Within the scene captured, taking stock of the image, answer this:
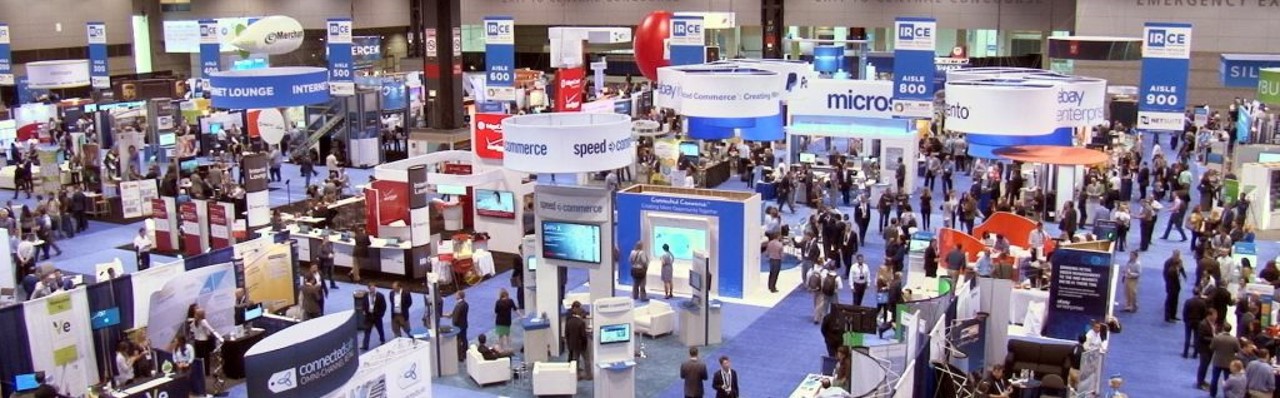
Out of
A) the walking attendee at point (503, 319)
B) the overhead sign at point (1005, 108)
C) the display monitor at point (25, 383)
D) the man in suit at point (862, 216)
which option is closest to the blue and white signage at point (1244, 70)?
the man in suit at point (862, 216)

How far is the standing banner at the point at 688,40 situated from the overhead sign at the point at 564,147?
40.4 feet

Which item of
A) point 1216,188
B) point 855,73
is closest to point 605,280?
point 1216,188

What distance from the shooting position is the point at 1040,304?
15789mm

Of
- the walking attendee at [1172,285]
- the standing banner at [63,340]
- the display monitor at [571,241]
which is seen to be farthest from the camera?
the walking attendee at [1172,285]

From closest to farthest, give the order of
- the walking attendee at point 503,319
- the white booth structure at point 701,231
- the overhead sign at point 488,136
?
the walking attendee at point 503,319 → the white booth structure at point 701,231 → the overhead sign at point 488,136

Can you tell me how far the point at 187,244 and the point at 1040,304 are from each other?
14.6 meters

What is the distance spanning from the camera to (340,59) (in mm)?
29609

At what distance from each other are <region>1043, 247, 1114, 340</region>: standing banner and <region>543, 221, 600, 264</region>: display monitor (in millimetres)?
5962

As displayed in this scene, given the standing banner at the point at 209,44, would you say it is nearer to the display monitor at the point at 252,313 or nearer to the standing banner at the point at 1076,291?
the display monitor at the point at 252,313

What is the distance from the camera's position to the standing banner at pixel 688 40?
27391mm

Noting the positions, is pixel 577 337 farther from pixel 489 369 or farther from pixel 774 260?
pixel 774 260

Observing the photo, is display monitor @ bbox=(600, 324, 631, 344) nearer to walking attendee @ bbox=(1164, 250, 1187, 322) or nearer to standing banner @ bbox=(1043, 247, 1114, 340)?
standing banner @ bbox=(1043, 247, 1114, 340)

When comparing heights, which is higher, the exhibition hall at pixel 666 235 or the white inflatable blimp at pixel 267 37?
the white inflatable blimp at pixel 267 37

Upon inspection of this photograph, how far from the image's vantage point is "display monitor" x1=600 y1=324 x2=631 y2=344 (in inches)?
545
